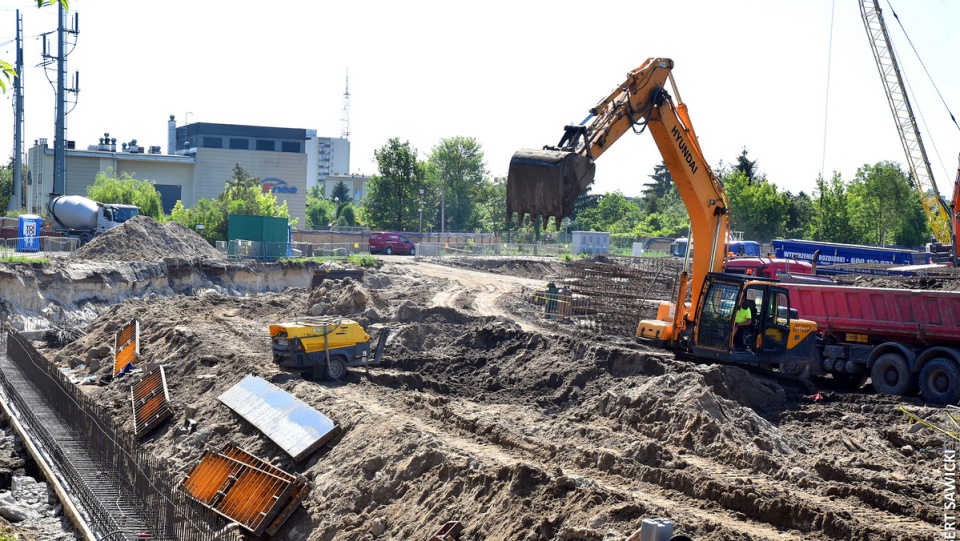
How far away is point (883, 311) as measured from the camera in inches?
758

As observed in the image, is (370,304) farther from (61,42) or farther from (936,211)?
(936,211)

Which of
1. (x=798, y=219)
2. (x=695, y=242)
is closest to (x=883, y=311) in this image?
Answer: (x=695, y=242)

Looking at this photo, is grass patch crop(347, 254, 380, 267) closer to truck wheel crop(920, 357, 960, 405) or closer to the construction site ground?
the construction site ground

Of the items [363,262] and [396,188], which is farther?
[396,188]

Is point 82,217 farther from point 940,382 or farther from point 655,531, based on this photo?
point 655,531

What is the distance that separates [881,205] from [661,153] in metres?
56.7

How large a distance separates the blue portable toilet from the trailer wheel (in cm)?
3592

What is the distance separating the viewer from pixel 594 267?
3338 cm

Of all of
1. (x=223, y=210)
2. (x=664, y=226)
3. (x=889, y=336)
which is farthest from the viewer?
(x=664, y=226)

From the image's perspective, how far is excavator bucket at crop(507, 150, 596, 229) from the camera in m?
15.5

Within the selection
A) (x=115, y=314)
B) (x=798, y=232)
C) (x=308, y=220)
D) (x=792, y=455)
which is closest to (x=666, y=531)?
(x=792, y=455)

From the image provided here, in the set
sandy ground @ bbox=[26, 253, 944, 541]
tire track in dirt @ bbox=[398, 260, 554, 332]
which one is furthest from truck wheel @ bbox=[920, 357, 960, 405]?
tire track in dirt @ bbox=[398, 260, 554, 332]

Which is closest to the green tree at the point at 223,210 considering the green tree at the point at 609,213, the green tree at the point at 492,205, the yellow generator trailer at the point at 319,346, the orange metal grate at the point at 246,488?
the green tree at the point at 492,205

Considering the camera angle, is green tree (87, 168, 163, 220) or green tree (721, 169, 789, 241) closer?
green tree (87, 168, 163, 220)
